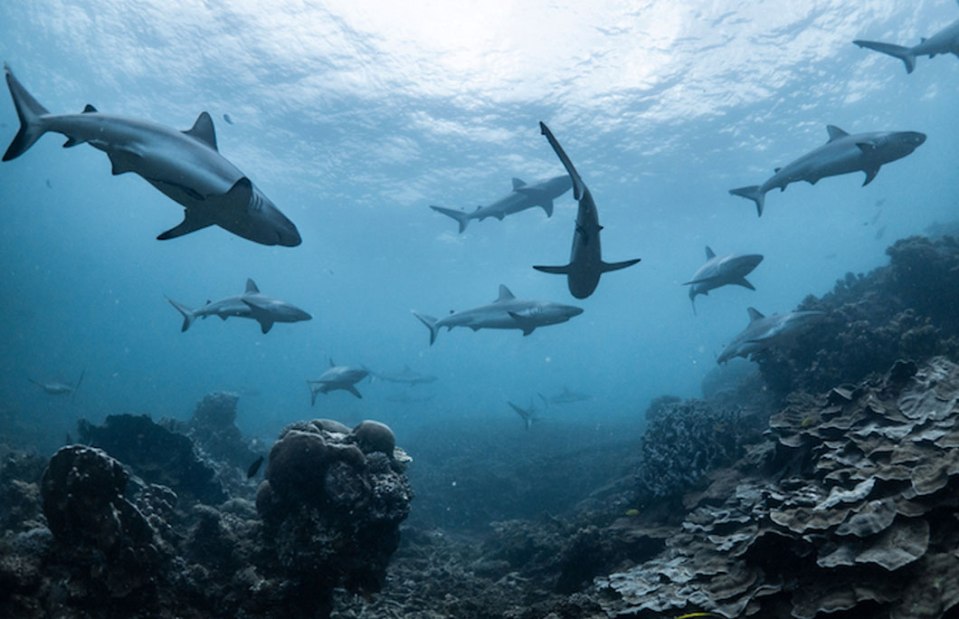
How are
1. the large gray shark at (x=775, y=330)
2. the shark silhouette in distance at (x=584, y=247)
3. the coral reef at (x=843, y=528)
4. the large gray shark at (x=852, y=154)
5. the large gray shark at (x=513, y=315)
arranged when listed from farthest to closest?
the large gray shark at (x=513, y=315) → the large gray shark at (x=775, y=330) → the large gray shark at (x=852, y=154) → the shark silhouette in distance at (x=584, y=247) → the coral reef at (x=843, y=528)

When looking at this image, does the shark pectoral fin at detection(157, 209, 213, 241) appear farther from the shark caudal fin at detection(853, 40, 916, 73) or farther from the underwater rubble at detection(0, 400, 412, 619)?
the shark caudal fin at detection(853, 40, 916, 73)

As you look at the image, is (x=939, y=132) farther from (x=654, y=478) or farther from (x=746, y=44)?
(x=654, y=478)

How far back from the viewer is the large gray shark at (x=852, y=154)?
27.2ft

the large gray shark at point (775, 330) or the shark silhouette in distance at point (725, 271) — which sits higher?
the shark silhouette in distance at point (725, 271)

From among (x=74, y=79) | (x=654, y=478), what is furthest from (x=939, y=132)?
(x=74, y=79)

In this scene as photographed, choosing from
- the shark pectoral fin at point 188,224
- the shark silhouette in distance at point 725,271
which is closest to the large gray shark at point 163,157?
the shark pectoral fin at point 188,224

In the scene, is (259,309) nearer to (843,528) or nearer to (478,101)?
(843,528)

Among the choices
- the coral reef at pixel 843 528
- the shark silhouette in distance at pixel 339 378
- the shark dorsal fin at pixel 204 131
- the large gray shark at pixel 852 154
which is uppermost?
the large gray shark at pixel 852 154

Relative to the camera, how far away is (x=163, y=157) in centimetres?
433

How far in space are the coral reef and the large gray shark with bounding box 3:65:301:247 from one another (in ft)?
16.9

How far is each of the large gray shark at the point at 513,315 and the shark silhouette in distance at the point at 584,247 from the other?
4.56m

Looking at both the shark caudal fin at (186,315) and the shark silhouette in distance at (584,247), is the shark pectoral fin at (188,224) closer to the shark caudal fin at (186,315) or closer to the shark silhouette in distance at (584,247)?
the shark silhouette in distance at (584,247)

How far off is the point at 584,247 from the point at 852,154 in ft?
25.3

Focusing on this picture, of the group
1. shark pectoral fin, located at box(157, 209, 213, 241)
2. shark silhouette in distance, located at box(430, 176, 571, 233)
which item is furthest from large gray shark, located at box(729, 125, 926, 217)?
shark pectoral fin, located at box(157, 209, 213, 241)
